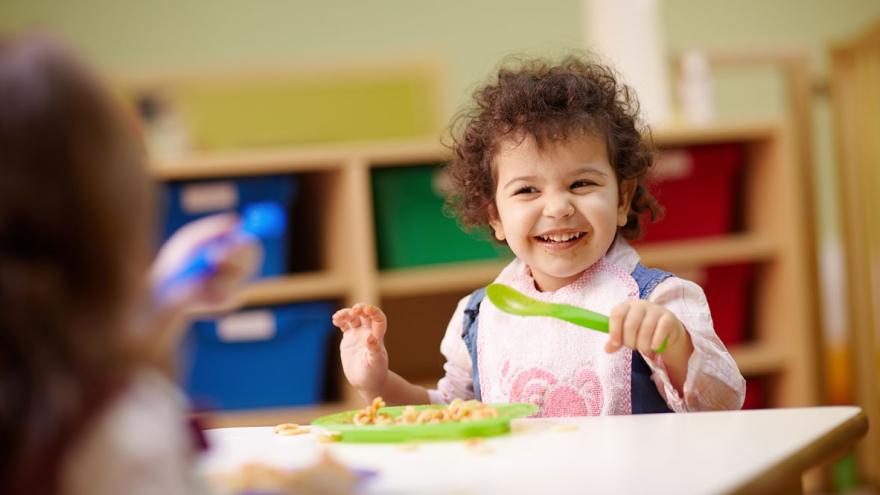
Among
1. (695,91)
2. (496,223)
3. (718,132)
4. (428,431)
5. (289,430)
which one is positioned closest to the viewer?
(428,431)

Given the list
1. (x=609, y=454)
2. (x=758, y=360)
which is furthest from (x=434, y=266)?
(x=609, y=454)

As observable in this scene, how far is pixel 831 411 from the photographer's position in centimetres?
87

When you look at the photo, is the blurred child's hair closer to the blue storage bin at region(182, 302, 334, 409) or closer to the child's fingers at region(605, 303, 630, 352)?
the child's fingers at region(605, 303, 630, 352)

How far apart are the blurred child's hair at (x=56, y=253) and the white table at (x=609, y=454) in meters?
0.21

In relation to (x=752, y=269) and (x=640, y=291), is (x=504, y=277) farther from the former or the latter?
(x=752, y=269)

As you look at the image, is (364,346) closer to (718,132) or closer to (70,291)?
(70,291)

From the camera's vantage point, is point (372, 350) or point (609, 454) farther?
point (372, 350)

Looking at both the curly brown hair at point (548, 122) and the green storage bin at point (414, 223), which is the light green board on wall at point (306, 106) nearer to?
the green storage bin at point (414, 223)

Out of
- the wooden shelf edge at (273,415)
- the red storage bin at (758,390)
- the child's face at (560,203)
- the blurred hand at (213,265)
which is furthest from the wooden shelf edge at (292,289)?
the blurred hand at (213,265)

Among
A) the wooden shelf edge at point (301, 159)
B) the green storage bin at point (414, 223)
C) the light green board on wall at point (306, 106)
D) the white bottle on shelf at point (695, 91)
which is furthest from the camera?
the light green board on wall at point (306, 106)

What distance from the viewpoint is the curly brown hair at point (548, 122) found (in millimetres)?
1116

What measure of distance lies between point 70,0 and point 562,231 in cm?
297

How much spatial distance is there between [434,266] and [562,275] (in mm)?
1322

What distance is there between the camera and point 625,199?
3.82 ft
